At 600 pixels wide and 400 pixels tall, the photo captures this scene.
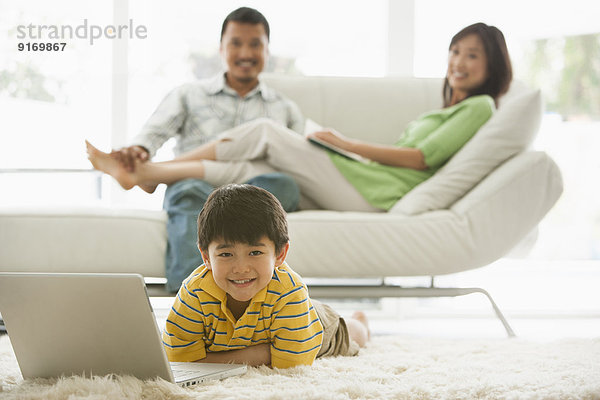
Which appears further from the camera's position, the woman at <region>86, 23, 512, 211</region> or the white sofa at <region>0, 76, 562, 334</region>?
the woman at <region>86, 23, 512, 211</region>

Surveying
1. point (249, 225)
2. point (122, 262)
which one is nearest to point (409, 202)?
point (122, 262)

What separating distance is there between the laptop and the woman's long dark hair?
A: 1.69 meters

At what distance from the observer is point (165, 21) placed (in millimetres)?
3088

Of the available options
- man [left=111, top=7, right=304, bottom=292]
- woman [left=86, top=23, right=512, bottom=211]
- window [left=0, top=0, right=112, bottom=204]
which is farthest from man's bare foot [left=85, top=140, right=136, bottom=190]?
window [left=0, top=0, right=112, bottom=204]

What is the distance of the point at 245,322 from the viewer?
3.97ft

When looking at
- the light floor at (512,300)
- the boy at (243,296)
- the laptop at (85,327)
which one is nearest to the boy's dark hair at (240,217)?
the boy at (243,296)

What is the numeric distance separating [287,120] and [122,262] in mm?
971

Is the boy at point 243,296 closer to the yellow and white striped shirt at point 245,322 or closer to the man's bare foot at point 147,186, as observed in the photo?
the yellow and white striped shirt at point 245,322

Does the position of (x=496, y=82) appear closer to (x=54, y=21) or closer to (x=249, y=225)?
(x=249, y=225)

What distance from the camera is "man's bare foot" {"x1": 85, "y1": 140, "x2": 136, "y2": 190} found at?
200cm

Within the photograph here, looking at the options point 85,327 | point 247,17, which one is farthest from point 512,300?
point 85,327

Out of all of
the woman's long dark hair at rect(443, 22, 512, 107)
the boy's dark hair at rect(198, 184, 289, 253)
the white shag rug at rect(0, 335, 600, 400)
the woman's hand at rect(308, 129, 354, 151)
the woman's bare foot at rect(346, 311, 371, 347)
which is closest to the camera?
the white shag rug at rect(0, 335, 600, 400)

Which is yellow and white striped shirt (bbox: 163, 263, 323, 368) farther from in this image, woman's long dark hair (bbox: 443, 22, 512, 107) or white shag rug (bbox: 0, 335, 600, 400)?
woman's long dark hair (bbox: 443, 22, 512, 107)

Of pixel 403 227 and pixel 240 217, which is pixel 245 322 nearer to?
pixel 240 217
